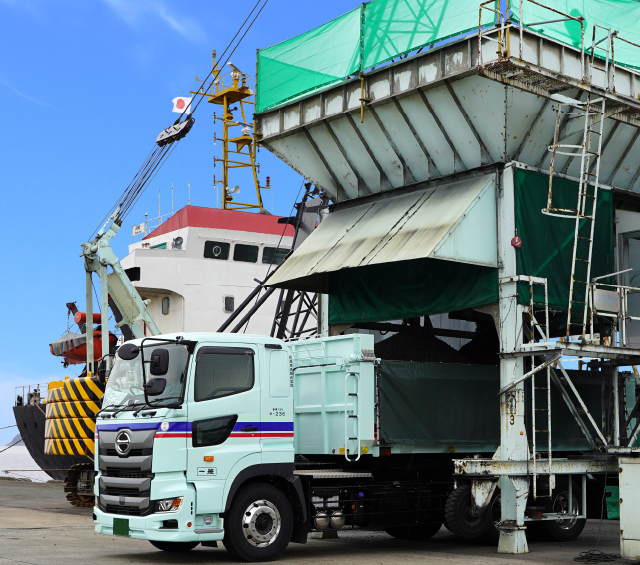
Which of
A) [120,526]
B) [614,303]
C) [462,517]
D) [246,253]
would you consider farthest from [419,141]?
[246,253]

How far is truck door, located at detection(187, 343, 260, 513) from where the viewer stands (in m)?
11.0

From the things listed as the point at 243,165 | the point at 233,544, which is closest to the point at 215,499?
the point at 233,544

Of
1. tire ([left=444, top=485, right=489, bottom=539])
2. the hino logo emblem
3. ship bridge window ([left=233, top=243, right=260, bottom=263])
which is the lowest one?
tire ([left=444, top=485, right=489, bottom=539])

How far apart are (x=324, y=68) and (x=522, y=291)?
5.66 metres

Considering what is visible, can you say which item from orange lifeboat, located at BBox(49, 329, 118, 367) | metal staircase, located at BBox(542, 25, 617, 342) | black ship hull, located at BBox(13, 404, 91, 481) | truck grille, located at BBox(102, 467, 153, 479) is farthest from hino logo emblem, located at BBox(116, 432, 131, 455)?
black ship hull, located at BBox(13, 404, 91, 481)

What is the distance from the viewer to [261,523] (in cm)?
1145

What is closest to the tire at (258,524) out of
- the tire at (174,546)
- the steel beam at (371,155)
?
the tire at (174,546)

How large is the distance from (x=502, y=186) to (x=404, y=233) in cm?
181

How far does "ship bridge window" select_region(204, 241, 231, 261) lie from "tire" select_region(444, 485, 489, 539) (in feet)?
56.2

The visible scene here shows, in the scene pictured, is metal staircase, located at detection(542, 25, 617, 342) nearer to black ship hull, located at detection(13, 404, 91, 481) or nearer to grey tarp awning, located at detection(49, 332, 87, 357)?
grey tarp awning, located at detection(49, 332, 87, 357)

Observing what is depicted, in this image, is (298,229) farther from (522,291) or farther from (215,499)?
(215,499)

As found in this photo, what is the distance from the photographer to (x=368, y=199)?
1652 centimetres

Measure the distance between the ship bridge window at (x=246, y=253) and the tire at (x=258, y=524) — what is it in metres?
18.7

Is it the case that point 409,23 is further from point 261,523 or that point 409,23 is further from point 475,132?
point 261,523
